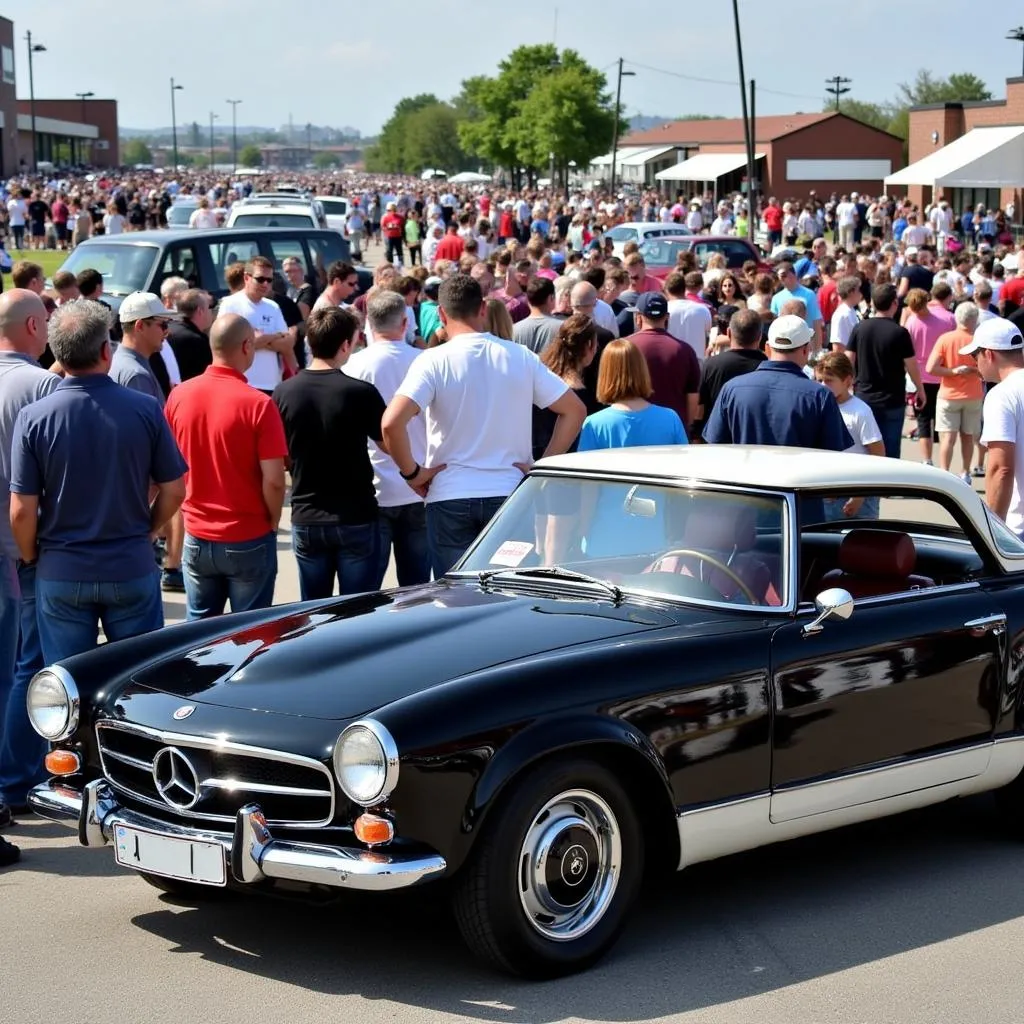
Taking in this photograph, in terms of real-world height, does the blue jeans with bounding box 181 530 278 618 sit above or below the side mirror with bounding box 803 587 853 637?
below

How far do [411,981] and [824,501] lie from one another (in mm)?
2497

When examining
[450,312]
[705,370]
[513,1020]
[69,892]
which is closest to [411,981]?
[513,1020]

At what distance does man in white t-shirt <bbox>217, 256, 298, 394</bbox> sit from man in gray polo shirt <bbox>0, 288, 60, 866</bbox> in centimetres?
589

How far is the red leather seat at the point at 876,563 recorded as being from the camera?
610 cm

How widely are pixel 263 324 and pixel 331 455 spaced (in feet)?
18.2

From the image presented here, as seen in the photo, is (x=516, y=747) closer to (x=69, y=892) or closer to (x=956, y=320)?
(x=69, y=892)

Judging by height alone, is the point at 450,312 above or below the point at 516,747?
above

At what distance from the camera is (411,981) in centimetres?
488

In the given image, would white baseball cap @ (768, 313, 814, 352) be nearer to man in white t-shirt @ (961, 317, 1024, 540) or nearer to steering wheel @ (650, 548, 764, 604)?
man in white t-shirt @ (961, 317, 1024, 540)

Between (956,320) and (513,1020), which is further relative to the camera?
(956,320)

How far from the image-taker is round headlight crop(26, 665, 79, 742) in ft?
17.8

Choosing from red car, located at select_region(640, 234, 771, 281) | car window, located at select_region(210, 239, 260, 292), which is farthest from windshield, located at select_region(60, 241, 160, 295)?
red car, located at select_region(640, 234, 771, 281)

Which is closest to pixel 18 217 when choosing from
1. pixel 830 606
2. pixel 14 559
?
pixel 14 559

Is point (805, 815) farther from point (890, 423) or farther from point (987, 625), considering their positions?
point (890, 423)
